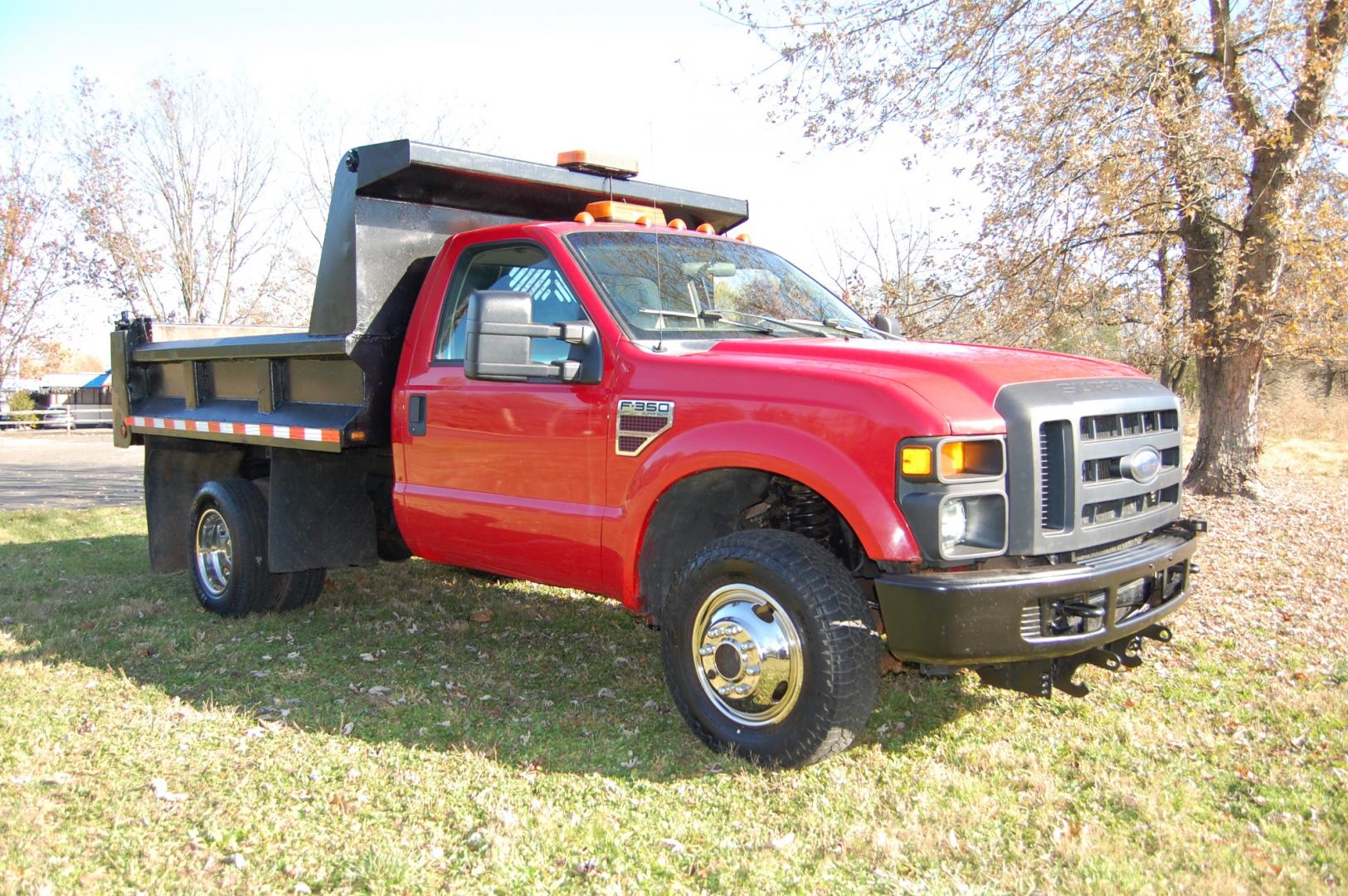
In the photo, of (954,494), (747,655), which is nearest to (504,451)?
(747,655)

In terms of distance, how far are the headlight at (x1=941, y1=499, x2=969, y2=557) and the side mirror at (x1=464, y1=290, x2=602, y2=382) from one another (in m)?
1.57

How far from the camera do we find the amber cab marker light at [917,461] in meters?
3.32

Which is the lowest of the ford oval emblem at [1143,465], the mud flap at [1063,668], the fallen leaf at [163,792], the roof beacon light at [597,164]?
the fallen leaf at [163,792]

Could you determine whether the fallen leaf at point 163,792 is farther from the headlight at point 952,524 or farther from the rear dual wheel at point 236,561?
the headlight at point 952,524

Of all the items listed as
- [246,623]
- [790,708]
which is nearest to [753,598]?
[790,708]

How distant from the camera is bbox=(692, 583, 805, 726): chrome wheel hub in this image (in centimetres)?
367

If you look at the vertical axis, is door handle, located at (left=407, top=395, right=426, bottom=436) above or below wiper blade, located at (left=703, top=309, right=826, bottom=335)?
below

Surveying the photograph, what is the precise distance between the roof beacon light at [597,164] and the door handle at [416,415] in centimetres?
157

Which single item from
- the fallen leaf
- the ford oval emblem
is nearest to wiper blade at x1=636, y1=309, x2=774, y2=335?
the ford oval emblem

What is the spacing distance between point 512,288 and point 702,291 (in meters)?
0.94

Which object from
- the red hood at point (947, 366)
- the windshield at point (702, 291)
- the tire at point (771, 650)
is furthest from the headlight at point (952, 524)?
the windshield at point (702, 291)

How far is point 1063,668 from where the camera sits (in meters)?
3.93

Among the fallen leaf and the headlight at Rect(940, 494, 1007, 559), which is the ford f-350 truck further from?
the fallen leaf

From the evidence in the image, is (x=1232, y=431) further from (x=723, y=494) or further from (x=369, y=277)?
(x=369, y=277)
